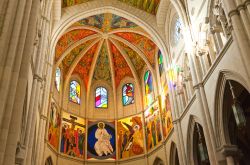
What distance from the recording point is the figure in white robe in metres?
22.3

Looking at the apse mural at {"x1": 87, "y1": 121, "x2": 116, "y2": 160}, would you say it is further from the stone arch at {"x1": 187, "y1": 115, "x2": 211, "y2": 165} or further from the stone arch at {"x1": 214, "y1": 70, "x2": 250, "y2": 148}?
the stone arch at {"x1": 214, "y1": 70, "x2": 250, "y2": 148}

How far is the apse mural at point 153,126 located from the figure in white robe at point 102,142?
2866mm

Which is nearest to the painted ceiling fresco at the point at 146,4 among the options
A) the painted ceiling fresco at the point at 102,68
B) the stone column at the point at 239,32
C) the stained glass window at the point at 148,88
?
the stained glass window at the point at 148,88

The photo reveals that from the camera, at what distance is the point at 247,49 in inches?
382

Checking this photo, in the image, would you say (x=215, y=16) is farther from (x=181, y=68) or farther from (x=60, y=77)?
(x=60, y=77)

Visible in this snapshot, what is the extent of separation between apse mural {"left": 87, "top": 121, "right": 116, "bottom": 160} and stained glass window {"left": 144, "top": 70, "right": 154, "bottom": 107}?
316cm

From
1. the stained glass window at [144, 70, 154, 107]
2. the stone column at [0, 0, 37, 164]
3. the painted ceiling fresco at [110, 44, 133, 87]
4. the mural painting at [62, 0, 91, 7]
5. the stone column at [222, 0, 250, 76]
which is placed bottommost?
the stone column at [0, 0, 37, 164]

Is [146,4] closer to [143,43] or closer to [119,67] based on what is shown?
[143,43]

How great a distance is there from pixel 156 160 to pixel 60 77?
9122 mm

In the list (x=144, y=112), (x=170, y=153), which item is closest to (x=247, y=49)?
(x=170, y=153)

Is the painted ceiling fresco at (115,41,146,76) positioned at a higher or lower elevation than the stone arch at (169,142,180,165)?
higher

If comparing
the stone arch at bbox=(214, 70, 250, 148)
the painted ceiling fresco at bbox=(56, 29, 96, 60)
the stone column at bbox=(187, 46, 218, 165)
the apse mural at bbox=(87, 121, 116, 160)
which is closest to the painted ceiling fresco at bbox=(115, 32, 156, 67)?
the painted ceiling fresco at bbox=(56, 29, 96, 60)

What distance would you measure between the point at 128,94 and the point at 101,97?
2.19 meters

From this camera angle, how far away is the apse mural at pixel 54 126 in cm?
1947
